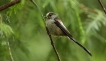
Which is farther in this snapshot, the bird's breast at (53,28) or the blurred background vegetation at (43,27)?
the bird's breast at (53,28)

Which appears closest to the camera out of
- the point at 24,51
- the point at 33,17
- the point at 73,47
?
the point at 24,51

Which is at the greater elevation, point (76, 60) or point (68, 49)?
point (68, 49)

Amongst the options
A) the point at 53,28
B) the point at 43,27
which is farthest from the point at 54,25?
the point at 43,27

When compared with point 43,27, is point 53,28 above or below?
above

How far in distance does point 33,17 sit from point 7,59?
0.51m

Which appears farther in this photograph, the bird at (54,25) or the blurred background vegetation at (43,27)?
the bird at (54,25)

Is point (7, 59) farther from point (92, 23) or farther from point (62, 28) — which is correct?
point (92, 23)

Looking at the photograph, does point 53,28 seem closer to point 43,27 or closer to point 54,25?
point 54,25

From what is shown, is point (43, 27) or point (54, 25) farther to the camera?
point (43, 27)

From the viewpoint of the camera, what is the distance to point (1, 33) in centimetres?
186

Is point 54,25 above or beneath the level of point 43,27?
above

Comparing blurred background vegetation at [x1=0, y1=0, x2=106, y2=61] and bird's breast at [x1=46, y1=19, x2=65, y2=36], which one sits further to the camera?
bird's breast at [x1=46, y1=19, x2=65, y2=36]

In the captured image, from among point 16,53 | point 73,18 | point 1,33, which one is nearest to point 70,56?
point 16,53

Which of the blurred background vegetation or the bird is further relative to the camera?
the bird
